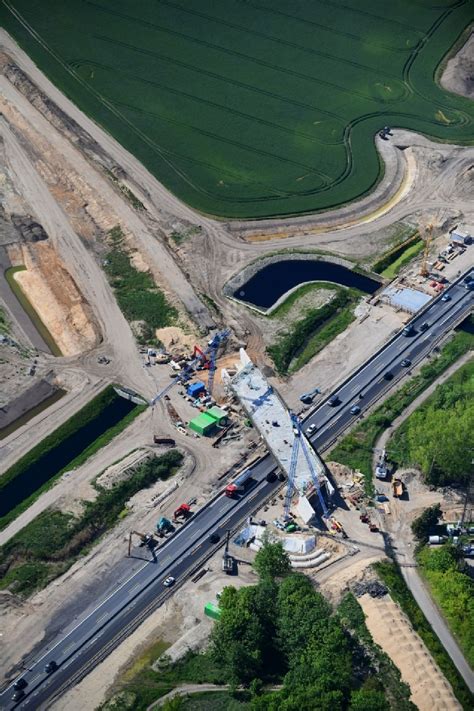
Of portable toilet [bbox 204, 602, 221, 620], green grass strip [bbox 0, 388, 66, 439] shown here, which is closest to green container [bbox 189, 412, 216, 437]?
green grass strip [bbox 0, 388, 66, 439]

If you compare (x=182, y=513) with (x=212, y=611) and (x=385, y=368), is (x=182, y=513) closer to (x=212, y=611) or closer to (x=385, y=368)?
(x=212, y=611)

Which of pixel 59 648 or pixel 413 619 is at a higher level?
pixel 59 648

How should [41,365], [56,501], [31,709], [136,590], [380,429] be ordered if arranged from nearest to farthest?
[31,709] < [136,590] < [56,501] < [380,429] < [41,365]

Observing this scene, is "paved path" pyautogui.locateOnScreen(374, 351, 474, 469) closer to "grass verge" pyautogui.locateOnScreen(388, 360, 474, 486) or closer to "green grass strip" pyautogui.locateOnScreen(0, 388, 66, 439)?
"grass verge" pyautogui.locateOnScreen(388, 360, 474, 486)

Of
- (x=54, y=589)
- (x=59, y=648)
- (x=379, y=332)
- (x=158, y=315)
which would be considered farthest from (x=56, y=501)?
(x=379, y=332)

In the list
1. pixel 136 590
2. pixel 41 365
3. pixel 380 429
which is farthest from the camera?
pixel 41 365

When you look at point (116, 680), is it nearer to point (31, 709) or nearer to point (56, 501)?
point (31, 709)
